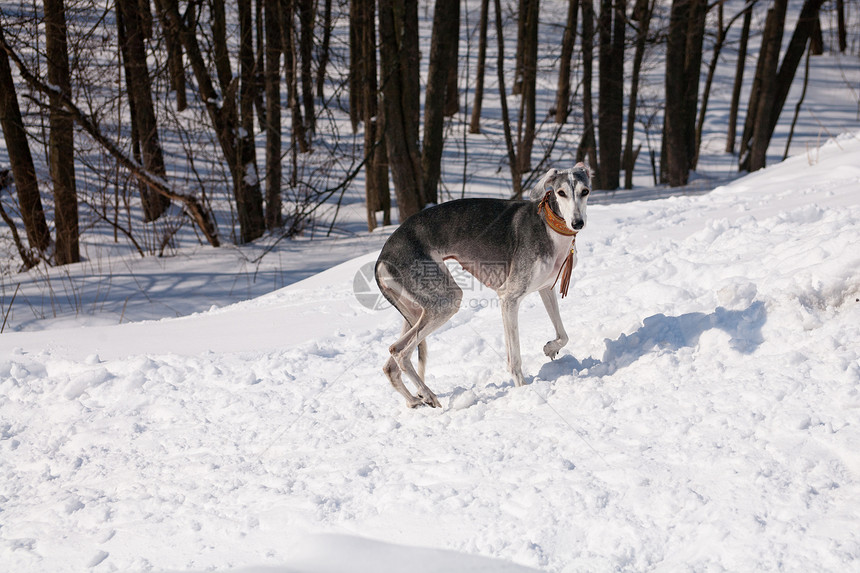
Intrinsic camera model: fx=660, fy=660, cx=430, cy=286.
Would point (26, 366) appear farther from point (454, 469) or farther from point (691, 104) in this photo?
point (691, 104)

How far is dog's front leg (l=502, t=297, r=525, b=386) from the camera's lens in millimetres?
3984

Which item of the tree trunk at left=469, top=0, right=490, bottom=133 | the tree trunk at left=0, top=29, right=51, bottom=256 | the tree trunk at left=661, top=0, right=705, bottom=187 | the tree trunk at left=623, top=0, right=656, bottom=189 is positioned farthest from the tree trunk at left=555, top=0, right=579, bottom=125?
the tree trunk at left=0, top=29, right=51, bottom=256

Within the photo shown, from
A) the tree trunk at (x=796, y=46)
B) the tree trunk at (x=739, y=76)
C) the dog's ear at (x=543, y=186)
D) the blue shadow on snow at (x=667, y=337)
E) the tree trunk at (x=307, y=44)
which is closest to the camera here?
the dog's ear at (x=543, y=186)

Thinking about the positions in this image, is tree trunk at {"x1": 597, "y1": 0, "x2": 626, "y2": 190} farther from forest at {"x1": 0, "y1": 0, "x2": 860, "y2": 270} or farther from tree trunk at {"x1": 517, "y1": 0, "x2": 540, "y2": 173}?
tree trunk at {"x1": 517, "y1": 0, "x2": 540, "y2": 173}

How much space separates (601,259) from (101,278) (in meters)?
7.36

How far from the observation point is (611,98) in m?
15.2

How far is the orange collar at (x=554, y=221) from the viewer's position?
3.78m

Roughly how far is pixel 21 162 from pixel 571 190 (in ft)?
34.1

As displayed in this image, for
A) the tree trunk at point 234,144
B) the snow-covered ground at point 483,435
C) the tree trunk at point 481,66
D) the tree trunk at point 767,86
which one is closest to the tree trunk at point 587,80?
the tree trunk at point 767,86

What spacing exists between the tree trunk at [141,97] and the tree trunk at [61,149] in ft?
3.09

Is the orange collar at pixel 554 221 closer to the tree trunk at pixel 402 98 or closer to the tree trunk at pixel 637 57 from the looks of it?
the tree trunk at pixel 402 98

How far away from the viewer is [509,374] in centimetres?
439

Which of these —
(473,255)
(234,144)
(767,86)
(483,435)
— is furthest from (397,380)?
(767,86)

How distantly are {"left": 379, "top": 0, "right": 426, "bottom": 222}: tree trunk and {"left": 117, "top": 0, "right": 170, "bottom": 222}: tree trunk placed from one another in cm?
368
